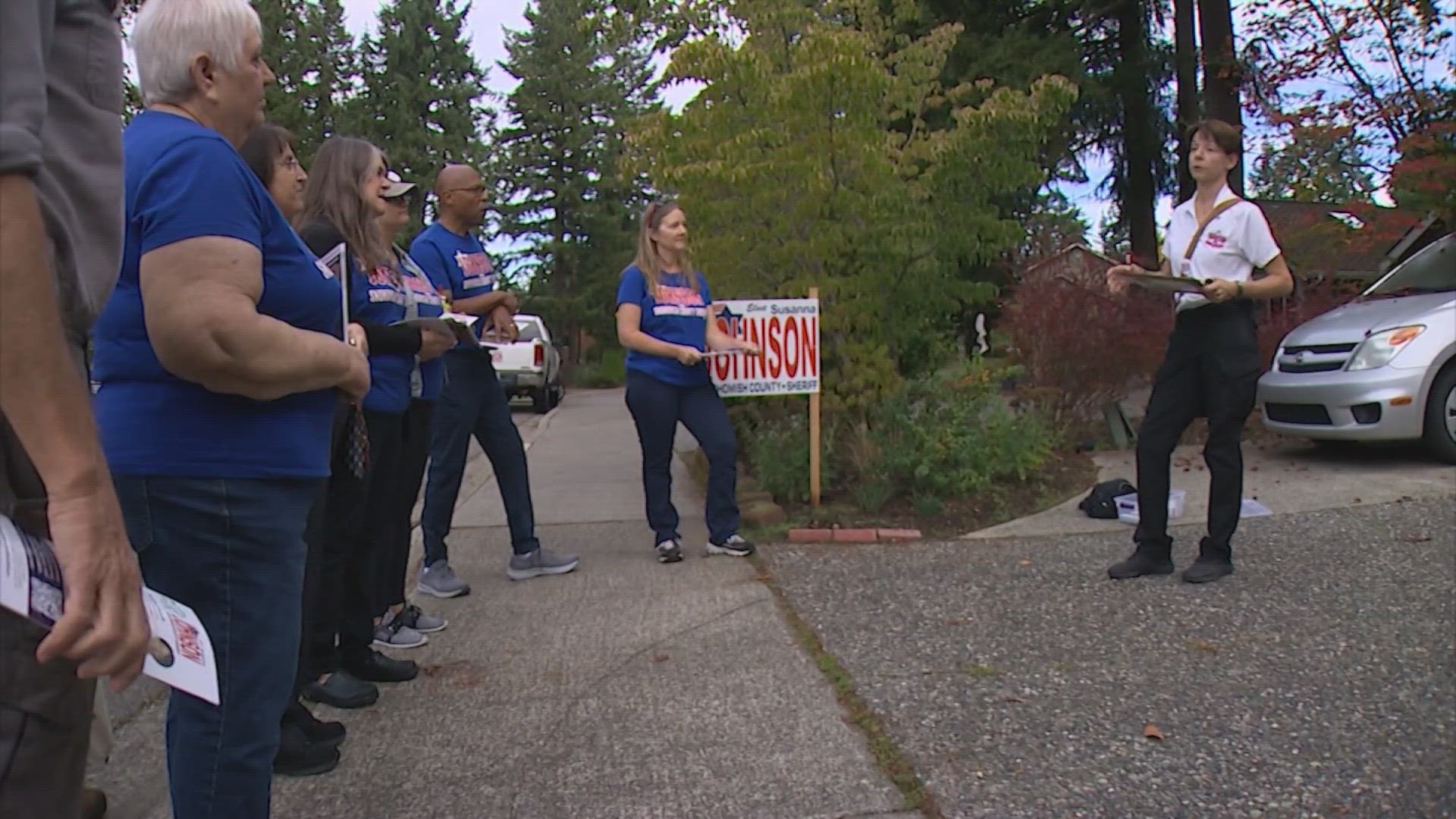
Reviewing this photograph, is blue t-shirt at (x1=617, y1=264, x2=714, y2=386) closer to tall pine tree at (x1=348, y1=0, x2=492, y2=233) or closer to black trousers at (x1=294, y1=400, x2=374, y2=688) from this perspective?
black trousers at (x1=294, y1=400, x2=374, y2=688)

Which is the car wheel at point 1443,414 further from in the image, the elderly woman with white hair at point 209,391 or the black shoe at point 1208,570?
the elderly woman with white hair at point 209,391

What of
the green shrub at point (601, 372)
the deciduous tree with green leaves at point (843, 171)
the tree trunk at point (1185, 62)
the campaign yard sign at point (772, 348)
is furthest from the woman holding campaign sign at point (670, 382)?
the green shrub at point (601, 372)

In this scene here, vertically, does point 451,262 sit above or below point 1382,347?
above

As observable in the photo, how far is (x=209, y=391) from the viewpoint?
6.52 ft

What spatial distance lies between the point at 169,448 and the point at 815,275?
506 centimetres

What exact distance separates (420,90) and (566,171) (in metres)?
5.93

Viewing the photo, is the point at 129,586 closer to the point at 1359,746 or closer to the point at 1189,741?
the point at 1189,741

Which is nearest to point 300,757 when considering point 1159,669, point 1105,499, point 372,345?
point 372,345

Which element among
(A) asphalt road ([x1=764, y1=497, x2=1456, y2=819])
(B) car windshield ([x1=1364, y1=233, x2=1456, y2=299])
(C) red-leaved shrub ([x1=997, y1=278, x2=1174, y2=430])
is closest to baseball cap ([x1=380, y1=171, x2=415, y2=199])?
(A) asphalt road ([x1=764, y1=497, x2=1456, y2=819])

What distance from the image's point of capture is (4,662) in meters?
1.25

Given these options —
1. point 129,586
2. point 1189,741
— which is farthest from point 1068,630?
point 129,586

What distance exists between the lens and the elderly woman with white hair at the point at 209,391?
1875 millimetres

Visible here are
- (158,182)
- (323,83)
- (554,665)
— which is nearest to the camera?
(158,182)

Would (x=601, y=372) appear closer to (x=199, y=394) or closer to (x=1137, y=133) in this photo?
(x=1137, y=133)
